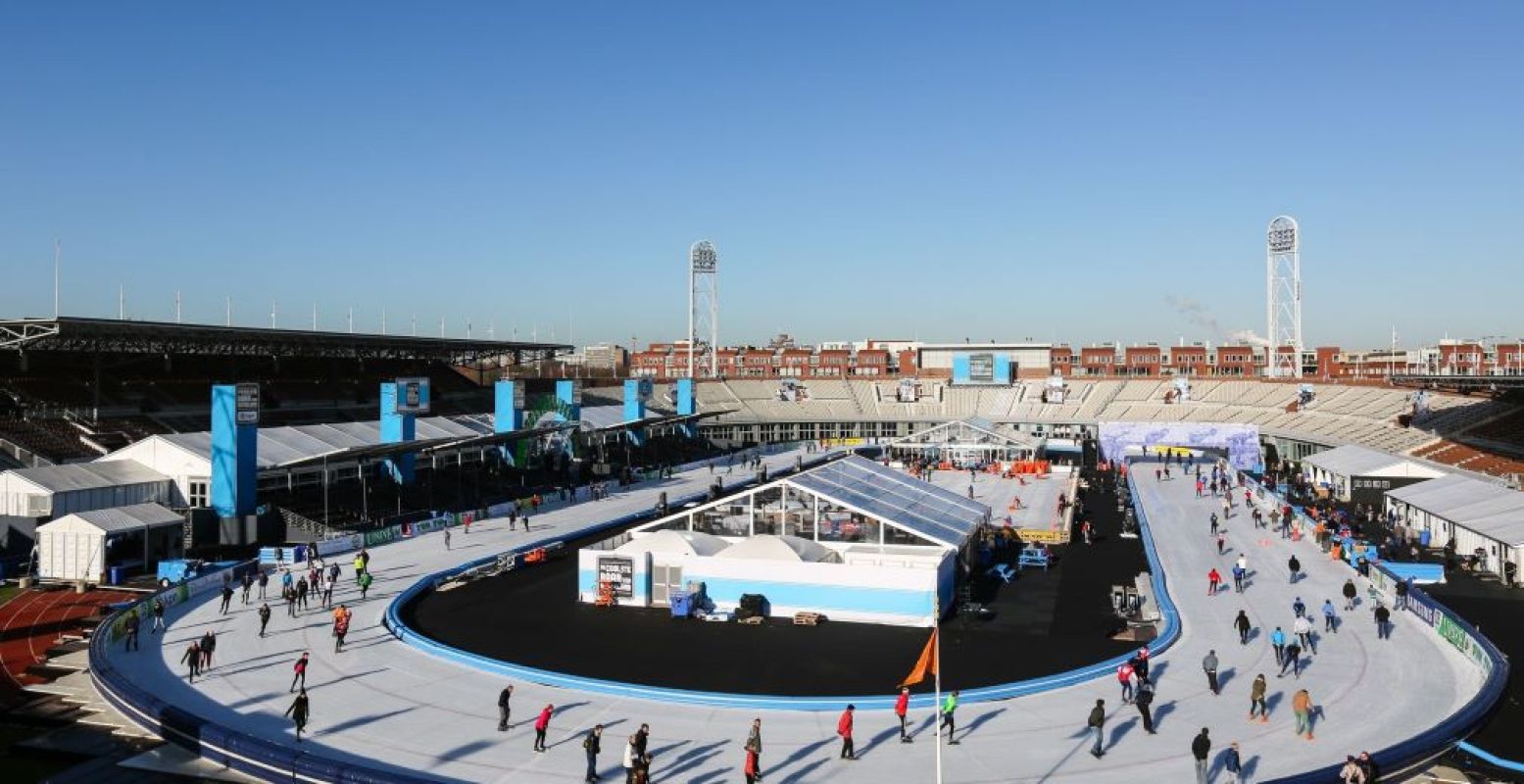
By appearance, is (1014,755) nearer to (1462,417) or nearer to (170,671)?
(170,671)

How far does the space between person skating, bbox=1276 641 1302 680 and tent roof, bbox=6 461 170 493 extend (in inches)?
1459

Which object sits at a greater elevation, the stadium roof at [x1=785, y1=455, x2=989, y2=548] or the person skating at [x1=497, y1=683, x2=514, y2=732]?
the stadium roof at [x1=785, y1=455, x2=989, y2=548]

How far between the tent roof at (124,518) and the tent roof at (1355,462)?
163 ft

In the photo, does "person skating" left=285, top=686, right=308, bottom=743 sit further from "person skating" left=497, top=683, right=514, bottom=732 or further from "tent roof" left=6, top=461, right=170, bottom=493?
"tent roof" left=6, top=461, right=170, bottom=493

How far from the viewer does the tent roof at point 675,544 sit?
94.3ft

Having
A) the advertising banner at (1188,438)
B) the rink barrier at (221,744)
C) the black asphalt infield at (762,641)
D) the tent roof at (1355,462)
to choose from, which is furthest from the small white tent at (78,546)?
the advertising banner at (1188,438)

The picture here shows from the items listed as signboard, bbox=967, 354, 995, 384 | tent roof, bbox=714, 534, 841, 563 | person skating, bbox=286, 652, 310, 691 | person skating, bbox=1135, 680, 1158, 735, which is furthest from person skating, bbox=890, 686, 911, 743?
signboard, bbox=967, 354, 995, 384

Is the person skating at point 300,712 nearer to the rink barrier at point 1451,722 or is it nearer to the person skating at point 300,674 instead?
the person skating at point 300,674

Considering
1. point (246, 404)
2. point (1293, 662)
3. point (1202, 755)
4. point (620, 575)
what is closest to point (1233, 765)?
point (1202, 755)

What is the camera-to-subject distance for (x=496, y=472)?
192 feet

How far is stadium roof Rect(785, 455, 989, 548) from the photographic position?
1185 inches

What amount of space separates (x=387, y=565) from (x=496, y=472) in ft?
79.8

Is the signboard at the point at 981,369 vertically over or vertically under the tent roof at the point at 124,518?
over

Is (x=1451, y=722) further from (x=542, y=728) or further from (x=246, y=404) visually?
(x=246, y=404)
